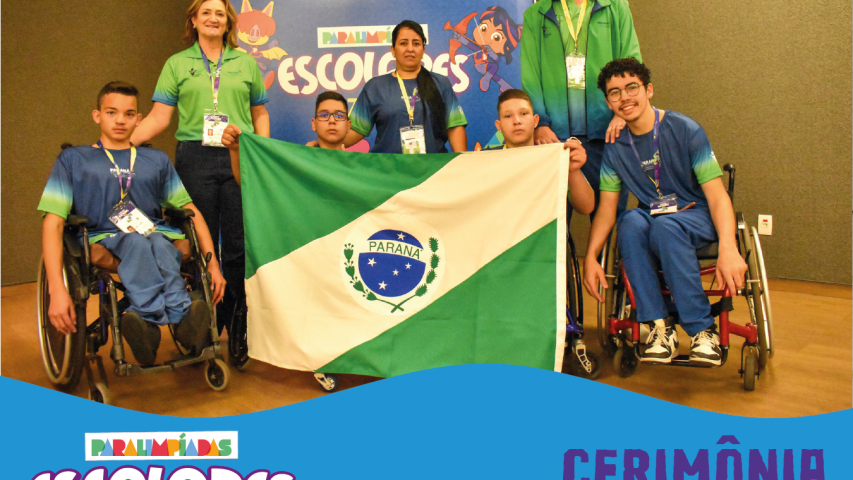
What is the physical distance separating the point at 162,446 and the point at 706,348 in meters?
1.78

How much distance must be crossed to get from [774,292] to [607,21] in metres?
2.54

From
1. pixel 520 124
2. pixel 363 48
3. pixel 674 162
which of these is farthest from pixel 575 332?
pixel 363 48

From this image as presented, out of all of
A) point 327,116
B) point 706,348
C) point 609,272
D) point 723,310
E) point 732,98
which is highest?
point 732,98

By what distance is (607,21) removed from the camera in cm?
253

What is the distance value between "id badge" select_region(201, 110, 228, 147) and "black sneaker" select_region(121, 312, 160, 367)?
87 centimetres

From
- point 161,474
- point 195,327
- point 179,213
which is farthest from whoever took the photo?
point 179,213

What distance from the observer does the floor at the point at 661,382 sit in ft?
6.47

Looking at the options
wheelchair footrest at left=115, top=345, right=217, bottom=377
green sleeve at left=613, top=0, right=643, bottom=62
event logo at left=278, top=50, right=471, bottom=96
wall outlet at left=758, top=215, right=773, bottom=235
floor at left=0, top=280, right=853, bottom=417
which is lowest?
floor at left=0, top=280, right=853, bottom=417

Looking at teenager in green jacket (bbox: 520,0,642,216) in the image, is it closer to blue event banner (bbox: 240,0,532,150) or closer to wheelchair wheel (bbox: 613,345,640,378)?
wheelchair wheel (bbox: 613,345,640,378)

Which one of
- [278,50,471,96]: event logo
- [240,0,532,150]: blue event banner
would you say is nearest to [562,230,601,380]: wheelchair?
[240,0,532,150]: blue event banner

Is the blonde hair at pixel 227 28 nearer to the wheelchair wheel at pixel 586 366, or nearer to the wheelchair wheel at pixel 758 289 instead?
the wheelchair wheel at pixel 586 366

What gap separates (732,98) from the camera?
14.5 feet

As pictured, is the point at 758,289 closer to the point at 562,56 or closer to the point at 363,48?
the point at 562,56

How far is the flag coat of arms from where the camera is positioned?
2.00 meters
